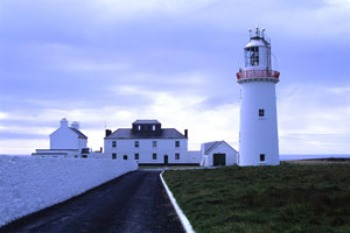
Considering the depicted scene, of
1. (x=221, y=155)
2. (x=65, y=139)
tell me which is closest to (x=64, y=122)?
(x=65, y=139)

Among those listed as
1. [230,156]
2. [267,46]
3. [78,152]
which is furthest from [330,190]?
[78,152]

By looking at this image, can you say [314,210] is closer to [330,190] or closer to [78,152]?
[330,190]

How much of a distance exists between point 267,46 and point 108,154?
4259 cm

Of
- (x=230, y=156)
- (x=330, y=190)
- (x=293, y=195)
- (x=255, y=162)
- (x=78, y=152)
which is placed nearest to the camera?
(x=293, y=195)

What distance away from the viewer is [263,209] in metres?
11.8

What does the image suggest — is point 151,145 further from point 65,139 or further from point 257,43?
point 257,43

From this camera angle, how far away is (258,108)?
1471 inches

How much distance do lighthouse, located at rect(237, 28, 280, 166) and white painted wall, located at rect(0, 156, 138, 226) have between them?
18256 mm

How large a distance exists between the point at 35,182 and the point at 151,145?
60.5m

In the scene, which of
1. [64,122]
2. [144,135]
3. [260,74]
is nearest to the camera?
[260,74]

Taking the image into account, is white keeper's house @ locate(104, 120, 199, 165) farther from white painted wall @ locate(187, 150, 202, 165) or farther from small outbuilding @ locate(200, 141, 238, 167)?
small outbuilding @ locate(200, 141, 238, 167)

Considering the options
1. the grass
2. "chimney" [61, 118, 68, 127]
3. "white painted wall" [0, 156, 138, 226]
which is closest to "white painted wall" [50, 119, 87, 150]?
"chimney" [61, 118, 68, 127]

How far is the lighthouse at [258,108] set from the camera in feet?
121

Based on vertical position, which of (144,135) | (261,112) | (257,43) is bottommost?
(144,135)
